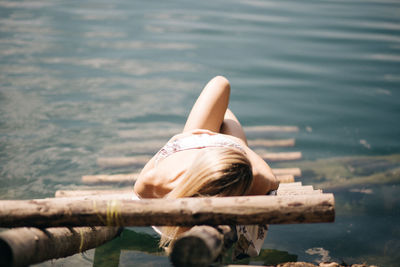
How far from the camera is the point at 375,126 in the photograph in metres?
7.68

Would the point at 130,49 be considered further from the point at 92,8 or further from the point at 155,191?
the point at 155,191

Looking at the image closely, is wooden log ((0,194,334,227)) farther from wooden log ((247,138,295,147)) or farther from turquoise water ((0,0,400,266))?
wooden log ((247,138,295,147))

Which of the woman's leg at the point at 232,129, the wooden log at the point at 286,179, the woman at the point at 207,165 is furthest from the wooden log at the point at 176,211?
the wooden log at the point at 286,179

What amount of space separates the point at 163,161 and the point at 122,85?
5868 millimetres

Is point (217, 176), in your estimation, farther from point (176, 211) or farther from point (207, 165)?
point (176, 211)

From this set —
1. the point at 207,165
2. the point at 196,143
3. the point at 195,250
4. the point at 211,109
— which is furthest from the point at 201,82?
the point at 195,250

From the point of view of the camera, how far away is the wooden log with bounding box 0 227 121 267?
2.26 meters

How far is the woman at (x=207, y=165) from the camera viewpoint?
9.02 ft

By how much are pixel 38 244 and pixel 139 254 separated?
1778 mm

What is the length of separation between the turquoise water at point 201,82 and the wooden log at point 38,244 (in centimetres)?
108

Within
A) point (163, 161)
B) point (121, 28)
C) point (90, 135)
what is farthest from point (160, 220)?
point (121, 28)

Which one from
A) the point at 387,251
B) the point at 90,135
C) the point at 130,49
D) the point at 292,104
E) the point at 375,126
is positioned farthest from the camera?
the point at 130,49

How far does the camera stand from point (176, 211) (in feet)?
8.34

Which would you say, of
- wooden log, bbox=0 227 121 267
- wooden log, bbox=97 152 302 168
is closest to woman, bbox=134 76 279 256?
wooden log, bbox=0 227 121 267
